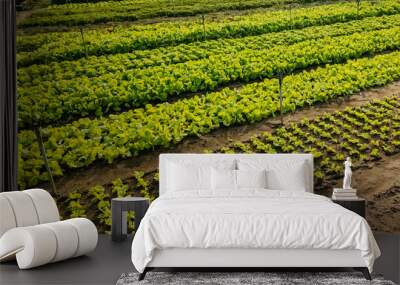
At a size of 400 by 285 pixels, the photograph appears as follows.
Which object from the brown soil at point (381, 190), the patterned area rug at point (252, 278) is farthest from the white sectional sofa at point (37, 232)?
the brown soil at point (381, 190)

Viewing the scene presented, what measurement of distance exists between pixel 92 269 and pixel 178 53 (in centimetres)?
313

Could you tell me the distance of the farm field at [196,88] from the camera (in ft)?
25.5

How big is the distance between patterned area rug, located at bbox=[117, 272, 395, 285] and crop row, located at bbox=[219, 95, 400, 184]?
2447 mm

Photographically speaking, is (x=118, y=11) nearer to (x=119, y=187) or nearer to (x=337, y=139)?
(x=119, y=187)

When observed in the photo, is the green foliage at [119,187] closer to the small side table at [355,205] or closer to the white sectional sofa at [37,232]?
the white sectional sofa at [37,232]

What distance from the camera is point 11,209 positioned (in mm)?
5863

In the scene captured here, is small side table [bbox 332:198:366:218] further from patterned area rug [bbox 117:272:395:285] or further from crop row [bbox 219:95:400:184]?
patterned area rug [bbox 117:272:395:285]

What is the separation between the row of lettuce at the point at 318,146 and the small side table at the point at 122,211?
630mm

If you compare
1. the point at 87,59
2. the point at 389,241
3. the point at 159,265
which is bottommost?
the point at 389,241

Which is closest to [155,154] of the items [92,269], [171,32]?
[171,32]

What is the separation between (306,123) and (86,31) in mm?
2606

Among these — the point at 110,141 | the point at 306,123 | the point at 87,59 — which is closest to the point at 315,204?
the point at 306,123

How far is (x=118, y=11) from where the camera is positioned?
8039mm

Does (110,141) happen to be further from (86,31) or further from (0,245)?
(0,245)
